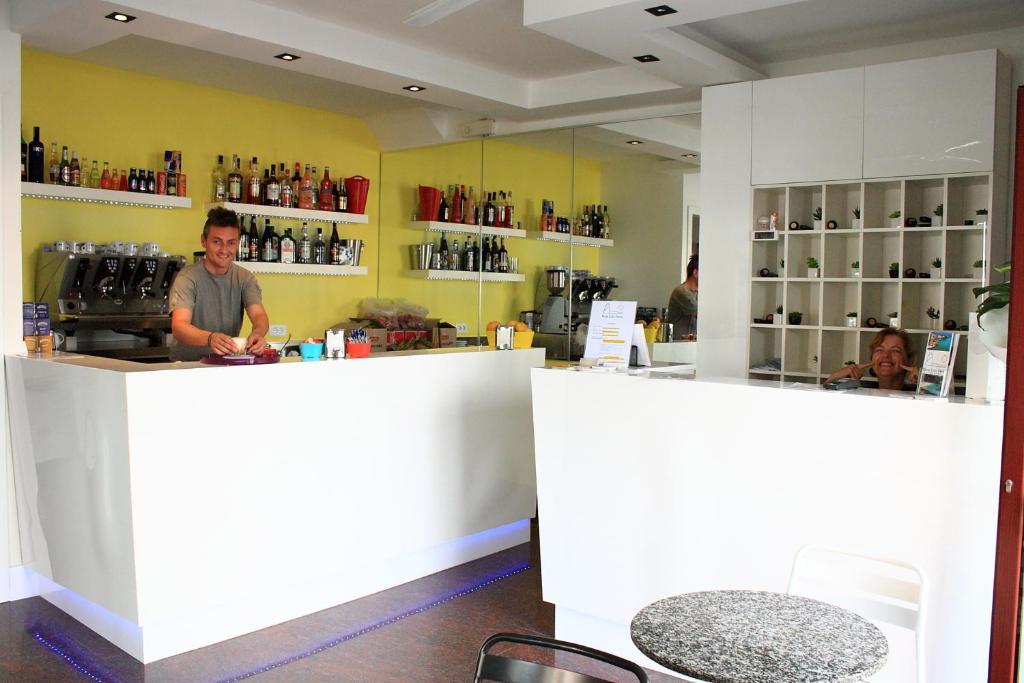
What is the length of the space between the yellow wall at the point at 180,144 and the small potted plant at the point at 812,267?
3.61m

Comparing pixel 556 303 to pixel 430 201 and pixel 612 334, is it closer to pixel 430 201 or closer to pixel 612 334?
pixel 430 201

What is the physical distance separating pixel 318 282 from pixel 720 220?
3.27m

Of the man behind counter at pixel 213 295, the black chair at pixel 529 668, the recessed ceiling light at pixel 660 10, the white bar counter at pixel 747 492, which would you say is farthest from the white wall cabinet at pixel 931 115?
the black chair at pixel 529 668

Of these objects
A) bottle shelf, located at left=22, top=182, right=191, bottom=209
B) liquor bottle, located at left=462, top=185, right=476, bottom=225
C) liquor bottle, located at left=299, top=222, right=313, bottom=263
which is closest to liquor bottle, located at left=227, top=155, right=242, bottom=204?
bottle shelf, located at left=22, top=182, right=191, bottom=209

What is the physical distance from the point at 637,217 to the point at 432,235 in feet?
6.43

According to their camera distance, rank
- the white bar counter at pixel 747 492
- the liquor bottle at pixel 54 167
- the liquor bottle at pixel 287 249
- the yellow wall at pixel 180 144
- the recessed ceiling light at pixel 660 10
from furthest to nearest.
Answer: the liquor bottle at pixel 287 249 < the yellow wall at pixel 180 144 < the liquor bottle at pixel 54 167 < the recessed ceiling light at pixel 660 10 < the white bar counter at pixel 747 492

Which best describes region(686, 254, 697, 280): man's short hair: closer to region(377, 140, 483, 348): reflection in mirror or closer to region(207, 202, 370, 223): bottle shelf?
region(377, 140, 483, 348): reflection in mirror

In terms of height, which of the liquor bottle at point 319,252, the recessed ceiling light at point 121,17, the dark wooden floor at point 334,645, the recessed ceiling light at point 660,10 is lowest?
the dark wooden floor at point 334,645

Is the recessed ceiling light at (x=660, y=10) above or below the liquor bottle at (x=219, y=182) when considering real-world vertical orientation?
above

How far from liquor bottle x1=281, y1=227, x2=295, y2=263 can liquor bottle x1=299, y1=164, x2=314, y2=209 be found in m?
0.24

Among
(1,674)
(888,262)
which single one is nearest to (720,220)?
(888,262)

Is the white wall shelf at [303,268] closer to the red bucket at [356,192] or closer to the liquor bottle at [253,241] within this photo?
the liquor bottle at [253,241]

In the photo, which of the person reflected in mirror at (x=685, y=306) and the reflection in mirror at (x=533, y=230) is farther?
the reflection in mirror at (x=533, y=230)

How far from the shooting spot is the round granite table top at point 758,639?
1.69 metres
